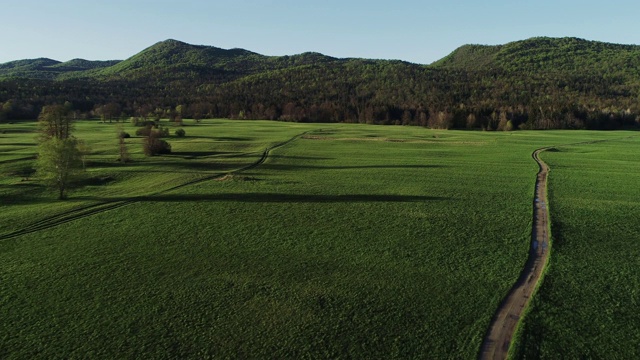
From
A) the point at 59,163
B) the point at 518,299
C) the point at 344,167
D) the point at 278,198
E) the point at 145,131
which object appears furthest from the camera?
the point at 145,131

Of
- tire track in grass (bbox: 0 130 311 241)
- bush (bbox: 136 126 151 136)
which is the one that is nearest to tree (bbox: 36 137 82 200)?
tire track in grass (bbox: 0 130 311 241)

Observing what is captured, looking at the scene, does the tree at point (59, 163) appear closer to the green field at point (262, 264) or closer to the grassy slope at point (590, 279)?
the green field at point (262, 264)

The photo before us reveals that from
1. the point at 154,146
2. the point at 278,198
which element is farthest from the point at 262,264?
the point at 154,146

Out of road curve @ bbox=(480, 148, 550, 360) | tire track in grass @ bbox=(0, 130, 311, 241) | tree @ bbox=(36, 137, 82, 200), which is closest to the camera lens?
road curve @ bbox=(480, 148, 550, 360)

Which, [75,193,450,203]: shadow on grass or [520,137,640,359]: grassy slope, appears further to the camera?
[75,193,450,203]: shadow on grass

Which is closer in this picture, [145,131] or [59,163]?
[59,163]

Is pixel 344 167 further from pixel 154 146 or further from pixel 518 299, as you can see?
pixel 518 299

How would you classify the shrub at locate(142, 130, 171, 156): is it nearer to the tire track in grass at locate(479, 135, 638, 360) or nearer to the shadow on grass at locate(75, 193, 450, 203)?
the shadow on grass at locate(75, 193, 450, 203)
